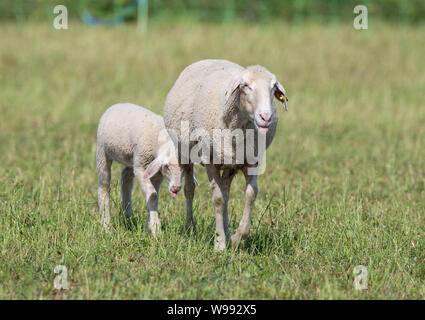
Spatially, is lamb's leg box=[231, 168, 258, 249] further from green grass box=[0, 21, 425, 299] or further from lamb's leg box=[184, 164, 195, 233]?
lamb's leg box=[184, 164, 195, 233]

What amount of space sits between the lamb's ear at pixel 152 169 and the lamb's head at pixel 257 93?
38.9 inches

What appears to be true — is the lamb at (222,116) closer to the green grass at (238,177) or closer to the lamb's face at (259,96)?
the lamb's face at (259,96)

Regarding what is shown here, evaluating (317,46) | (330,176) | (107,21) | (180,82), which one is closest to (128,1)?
(107,21)

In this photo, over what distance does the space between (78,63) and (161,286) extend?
12.1 m

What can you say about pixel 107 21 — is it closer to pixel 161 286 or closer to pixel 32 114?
pixel 32 114

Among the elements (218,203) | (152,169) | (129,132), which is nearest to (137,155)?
(129,132)

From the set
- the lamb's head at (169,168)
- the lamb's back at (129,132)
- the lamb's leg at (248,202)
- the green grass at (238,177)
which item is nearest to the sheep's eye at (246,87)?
the lamb's leg at (248,202)

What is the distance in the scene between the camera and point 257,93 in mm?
4480

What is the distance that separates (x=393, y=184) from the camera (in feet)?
24.5

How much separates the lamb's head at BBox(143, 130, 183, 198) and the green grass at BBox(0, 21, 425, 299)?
1.29 ft

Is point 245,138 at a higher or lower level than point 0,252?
higher

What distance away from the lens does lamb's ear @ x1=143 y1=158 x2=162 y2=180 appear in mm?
5357

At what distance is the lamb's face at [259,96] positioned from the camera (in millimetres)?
4359
